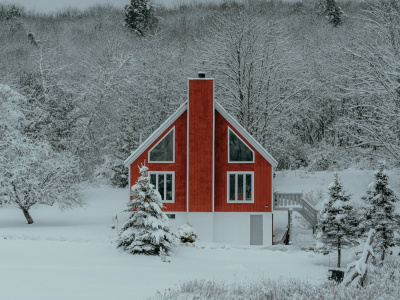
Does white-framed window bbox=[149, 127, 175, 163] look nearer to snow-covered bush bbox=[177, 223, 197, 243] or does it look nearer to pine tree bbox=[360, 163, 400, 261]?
snow-covered bush bbox=[177, 223, 197, 243]

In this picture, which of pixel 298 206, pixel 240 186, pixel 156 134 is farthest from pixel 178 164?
pixel 298 206

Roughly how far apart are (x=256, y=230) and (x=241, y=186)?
256cm

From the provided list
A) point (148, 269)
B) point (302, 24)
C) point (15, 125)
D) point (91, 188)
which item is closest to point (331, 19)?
point (302, 24)

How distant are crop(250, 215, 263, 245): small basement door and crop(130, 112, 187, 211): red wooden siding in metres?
3.89

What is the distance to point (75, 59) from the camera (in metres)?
78.3

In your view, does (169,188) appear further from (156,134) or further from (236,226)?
(236,226)

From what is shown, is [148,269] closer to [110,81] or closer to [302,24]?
[110,81]

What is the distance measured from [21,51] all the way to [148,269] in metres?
75.9

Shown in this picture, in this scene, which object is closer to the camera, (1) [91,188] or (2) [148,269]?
(2) [148,269]

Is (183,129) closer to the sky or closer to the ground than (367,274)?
closer to the sky

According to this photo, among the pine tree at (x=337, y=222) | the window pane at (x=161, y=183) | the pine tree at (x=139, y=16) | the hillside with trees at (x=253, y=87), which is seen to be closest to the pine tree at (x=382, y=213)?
the pine tree at (x=337, y=222)

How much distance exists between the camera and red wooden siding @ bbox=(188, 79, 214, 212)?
30.5 meters

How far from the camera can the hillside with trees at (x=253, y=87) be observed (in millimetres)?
32125

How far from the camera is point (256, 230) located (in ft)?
102
